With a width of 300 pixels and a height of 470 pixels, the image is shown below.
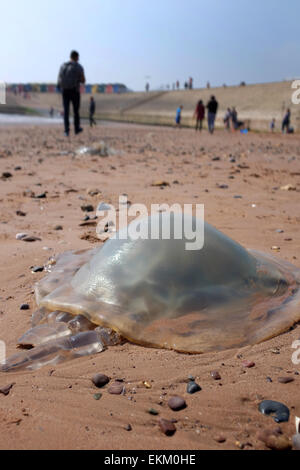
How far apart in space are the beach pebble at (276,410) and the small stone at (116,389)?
538mm

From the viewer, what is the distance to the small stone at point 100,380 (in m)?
1.78

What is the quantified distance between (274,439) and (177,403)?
0.37 m

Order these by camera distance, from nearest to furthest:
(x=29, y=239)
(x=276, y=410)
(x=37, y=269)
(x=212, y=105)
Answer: (x=276, y=410) → (x=37, y=269) → (x=29, y=239) → (x=212, y=105)

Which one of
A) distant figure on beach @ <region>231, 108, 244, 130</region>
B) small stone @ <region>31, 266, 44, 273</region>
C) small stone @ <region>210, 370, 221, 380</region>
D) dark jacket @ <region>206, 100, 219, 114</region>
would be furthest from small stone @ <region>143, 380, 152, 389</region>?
distant figure on beach @ <region>231, 108, 244, 130</region>

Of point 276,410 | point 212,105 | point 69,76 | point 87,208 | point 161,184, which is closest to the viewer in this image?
point 276,410

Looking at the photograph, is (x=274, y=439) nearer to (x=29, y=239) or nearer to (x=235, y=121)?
(x=29, y=239)

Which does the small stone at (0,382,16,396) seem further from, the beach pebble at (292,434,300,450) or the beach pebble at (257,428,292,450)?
the beach pebble at (292,434,300,450)

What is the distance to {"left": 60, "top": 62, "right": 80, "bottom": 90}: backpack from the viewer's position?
977cm

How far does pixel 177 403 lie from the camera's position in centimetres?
162

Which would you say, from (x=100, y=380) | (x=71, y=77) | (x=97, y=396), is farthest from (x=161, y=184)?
(x=71, y=77)

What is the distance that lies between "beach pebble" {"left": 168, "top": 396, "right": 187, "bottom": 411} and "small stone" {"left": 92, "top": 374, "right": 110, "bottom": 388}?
30cm

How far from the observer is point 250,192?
5.64 meters

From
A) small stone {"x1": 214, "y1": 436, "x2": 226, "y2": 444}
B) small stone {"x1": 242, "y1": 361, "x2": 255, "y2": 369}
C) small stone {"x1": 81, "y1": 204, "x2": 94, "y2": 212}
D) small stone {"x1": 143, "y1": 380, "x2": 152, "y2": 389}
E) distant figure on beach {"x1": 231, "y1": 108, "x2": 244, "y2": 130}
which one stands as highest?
distant figure on beach {"x1": 231, "y1": 108, "x2": 244, "y2": 130}

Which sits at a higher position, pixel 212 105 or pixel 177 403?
pixel 212 105
